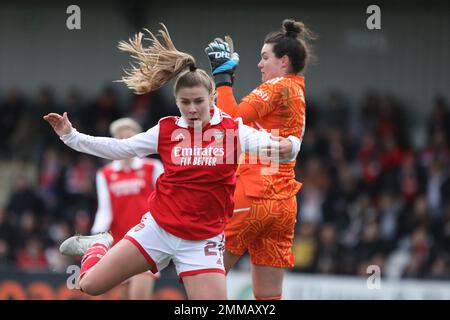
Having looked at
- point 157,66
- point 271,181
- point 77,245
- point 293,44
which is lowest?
point 77,245

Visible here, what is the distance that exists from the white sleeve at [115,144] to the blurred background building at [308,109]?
690cm

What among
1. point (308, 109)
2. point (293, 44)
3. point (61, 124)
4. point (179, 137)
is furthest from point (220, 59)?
point (308, 109)

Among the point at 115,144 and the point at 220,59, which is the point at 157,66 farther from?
the point at 115,144

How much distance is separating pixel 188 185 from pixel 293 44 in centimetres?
144

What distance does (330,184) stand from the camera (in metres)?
14.2

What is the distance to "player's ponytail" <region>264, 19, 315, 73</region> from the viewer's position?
21.6ft

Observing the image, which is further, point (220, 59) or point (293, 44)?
point (293, 44)

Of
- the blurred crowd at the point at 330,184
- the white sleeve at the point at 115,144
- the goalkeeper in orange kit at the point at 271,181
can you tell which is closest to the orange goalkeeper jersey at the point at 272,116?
the goalkeeper in orange kit at the point at 271,181

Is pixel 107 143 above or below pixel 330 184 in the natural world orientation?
above

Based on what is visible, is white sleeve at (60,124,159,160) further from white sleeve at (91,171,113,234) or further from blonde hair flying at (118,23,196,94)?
white sleeve at (91,171,113,234)

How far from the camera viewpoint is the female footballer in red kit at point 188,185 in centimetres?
580

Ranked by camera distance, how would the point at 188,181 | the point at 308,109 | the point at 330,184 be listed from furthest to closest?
the point at 308,109 < the point at 330,184 < the point at 188,181

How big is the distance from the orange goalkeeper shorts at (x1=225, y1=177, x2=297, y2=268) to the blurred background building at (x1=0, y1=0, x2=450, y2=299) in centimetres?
591

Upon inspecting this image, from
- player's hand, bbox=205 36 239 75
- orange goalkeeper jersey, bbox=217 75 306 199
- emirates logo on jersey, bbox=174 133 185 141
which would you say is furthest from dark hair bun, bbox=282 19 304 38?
emirates logo on jersey, bbox=174 133 185 141
